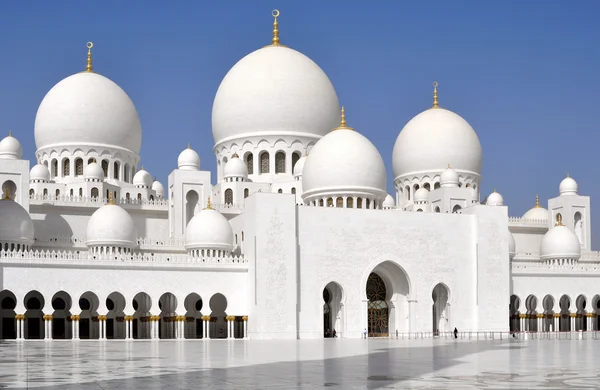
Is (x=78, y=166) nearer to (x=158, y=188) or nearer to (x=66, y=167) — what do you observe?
(x=66, y=167)

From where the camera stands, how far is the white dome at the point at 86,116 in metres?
37.2

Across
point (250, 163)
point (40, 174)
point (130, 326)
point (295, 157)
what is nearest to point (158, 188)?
point (250, 163)

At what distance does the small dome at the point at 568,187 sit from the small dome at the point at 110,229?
22.4 metres

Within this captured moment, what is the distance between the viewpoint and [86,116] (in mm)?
37281

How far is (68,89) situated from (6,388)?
95.4ft

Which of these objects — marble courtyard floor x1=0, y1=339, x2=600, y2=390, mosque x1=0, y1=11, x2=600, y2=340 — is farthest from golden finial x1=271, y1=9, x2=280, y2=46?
marble courtyard floor x1=0, y1=339, x2=600, y2=390

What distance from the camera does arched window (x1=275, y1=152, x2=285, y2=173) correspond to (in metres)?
38.0

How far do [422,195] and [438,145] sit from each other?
104 inches

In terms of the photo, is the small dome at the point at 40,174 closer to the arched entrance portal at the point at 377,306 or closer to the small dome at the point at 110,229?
the small dome at the point at 110,229

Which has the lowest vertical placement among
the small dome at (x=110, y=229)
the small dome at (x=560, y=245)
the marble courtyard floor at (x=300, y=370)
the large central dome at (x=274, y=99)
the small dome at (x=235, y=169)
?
the marble courtyard floor at (x=300, y=370)

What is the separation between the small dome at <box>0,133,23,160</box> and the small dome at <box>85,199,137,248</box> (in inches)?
249

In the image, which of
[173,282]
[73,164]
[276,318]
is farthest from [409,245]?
[73,164]

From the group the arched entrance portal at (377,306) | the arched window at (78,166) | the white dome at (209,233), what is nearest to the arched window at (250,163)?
the arched window at (78,166)

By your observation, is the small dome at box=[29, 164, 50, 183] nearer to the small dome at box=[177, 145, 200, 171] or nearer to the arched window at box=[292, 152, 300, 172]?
the small dome at box=[177, 145, 200, 171]
